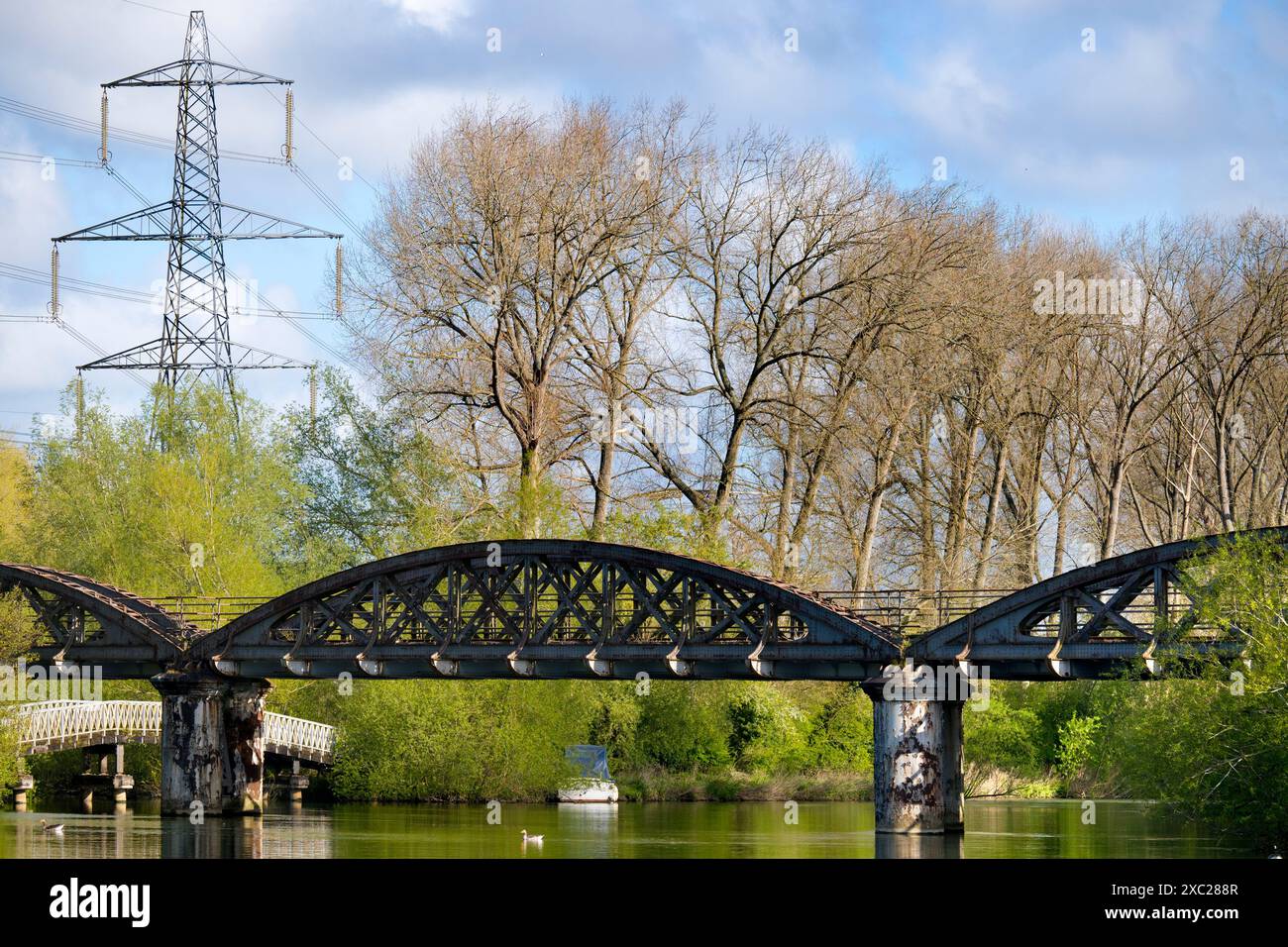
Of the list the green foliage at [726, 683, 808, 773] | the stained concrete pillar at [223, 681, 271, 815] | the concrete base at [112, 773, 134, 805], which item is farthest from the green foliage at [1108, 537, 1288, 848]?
the concrete base at [112, 773, 134, 805]

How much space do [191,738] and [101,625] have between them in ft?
14.2

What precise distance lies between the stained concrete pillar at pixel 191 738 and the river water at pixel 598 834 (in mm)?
1171

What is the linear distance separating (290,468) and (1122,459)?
30.0 m

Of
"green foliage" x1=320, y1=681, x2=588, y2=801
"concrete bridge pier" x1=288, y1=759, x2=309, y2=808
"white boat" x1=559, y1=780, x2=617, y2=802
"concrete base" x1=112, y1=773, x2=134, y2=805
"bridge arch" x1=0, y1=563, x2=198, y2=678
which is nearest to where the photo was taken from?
"bridge arch" x1=0, y1=563, x2=198, y2=678

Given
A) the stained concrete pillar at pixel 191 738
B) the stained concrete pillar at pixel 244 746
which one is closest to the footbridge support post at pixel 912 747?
the stained concrete pillar at pixel 244 746

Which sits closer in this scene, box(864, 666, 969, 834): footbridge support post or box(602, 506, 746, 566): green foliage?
box(864, 666, 969, 834): footbridge support post

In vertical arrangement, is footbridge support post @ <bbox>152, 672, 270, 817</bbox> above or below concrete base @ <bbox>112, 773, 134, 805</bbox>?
above

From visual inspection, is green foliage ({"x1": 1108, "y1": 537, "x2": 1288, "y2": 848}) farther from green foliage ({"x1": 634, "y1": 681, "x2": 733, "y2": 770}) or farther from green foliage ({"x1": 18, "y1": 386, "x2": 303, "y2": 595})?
green foliage ({"x1": 18, "y1": 386, "x2": 303, "y2": 595})

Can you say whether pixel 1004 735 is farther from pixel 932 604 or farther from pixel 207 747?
pixel 207 747

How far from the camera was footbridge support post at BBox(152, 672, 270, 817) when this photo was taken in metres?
48.8

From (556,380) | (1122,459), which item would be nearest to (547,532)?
(556,380)

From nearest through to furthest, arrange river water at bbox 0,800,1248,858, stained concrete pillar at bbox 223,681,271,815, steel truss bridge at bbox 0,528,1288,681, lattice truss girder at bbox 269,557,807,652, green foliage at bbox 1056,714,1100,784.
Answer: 1. river water at bbox 0,800,1248,858
2. steel truss bridge at bbox 0,528,1288,681
3. lattice truss girder at bbox 269,557,807,652
4. stained concrete pillar at bbox 223,681,271,815
5. green foliage at bbox 1056,714,1100,784

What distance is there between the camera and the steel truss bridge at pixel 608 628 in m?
40.3
